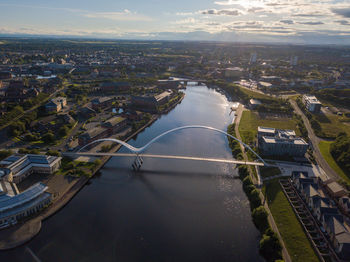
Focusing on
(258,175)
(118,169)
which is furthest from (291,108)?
(118,169)

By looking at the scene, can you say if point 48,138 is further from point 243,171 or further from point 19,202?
point 243,171

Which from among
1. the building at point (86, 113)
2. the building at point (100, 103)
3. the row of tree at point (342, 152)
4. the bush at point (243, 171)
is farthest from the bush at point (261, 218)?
the building at point (100, 103)

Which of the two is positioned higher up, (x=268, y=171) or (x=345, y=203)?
(x=345, y=203)

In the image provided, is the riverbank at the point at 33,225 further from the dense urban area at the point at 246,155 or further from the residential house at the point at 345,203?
the residential house at the point at 345,203

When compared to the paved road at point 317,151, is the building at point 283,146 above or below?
above

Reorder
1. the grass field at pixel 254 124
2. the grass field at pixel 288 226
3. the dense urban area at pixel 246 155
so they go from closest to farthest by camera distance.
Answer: the grass field at pixel 288 226 < the dense urban area at pixel 246 155 < the grass field at pixel 254 124

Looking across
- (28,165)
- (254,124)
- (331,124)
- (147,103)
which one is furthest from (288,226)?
(147,103)

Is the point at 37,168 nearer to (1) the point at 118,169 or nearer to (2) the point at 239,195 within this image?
(1) the point at 118,169
